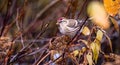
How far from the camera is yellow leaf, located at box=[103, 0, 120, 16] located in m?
2.38

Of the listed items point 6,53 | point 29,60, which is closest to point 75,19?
point 6,53

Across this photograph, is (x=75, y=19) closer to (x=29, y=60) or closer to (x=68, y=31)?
(x=68, y=31)

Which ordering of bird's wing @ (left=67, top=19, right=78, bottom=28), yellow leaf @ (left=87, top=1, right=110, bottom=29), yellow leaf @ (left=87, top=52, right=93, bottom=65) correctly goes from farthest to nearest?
1. bird's wing @ (left=67, top=19, right=78, bottom=28)
2. yellow leaf @ (left=87, top=52, right=93, bottom=65)
3. yellow leaf @ (left=87, top=1, right=110, bottom=29)

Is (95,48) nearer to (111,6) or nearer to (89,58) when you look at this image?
(89,58)

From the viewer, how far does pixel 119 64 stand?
3.06 meters

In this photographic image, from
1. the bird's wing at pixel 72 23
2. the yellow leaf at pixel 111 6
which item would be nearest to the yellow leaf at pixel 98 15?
the yellow leaf at pixel 111 6

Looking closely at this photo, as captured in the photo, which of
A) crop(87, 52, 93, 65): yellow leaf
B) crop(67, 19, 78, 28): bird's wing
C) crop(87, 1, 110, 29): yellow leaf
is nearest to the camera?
crop(87, 1, 110, 29): yellow leaf

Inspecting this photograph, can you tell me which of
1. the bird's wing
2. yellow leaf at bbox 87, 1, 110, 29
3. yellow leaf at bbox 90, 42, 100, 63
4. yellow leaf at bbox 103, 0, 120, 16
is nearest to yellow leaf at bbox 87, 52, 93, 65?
yellow leaf at bbox 90, 42, 100, 63

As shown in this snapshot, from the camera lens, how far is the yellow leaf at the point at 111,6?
7.80 ft

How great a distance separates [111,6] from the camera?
94.1 inches

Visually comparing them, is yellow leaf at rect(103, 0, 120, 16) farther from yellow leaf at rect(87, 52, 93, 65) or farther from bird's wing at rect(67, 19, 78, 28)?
bird's wing at rect(67, 19, 78, 28)

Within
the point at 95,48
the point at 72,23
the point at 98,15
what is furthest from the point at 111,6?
the point at 72,23

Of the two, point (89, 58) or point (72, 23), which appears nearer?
point (89, 58)

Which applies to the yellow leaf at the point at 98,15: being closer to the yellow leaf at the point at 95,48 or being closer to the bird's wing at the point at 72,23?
the yellow leaf at the point at 95,48
